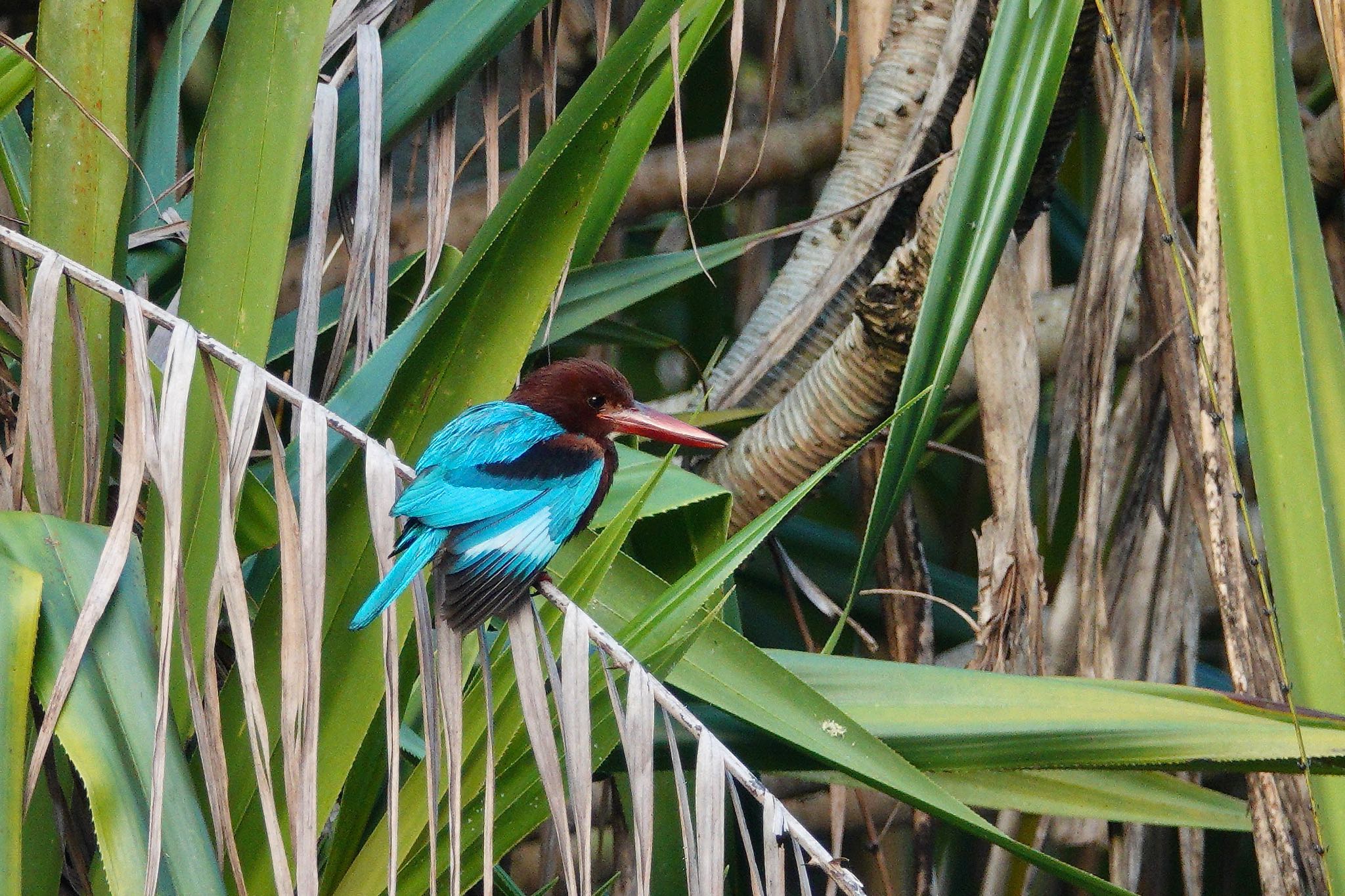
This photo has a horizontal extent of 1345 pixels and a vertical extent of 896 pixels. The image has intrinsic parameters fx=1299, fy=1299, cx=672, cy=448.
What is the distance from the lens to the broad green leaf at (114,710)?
3.18 feet

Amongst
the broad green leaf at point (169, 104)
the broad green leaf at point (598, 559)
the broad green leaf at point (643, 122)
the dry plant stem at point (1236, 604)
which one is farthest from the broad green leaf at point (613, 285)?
the broad green leaf at point (598, 559)

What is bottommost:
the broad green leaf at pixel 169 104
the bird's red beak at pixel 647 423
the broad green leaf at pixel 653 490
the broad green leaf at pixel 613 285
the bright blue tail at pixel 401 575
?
the broad green leaf at pixel 653 490

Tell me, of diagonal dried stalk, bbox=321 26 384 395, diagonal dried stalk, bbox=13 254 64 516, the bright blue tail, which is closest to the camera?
diagonal dried stalk, bbox=13 254 64 516

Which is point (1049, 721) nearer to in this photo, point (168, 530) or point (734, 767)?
point (734, 767)

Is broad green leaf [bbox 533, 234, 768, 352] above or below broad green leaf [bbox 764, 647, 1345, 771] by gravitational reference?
above

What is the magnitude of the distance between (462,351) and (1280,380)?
0.79 m

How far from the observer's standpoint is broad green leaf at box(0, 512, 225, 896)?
97 centimetres

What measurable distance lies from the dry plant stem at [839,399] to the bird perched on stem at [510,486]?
43 centimetres

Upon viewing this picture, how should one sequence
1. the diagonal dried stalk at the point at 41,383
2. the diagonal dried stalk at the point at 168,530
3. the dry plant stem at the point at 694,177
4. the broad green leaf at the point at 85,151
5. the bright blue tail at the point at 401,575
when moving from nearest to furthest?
the diagonal dried stalk at the point at 168,530 → the diagonal dried stalk at the point at 41,383 → the bright blue tail at the point at 401,575 → the broad green leaf at the point at 85,151 → the dry plant stem at the point at 694,177

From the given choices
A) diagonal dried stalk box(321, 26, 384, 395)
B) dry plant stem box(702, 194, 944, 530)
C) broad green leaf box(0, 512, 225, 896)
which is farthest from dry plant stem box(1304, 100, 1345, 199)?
broad green leaf box(0, 512, 225, 896)

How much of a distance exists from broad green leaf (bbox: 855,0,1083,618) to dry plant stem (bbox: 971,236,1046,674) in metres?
0.49

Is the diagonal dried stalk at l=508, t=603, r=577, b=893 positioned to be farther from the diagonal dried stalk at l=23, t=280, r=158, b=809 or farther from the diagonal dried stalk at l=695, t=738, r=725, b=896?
the diagonal dried stalk at l=23, t=280, r=158, b=809

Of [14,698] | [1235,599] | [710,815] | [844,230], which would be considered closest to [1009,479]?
[1235,599]

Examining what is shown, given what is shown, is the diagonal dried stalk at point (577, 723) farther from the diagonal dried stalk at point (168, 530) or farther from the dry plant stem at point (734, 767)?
the diagonal dried stalk at point (168, 530)
